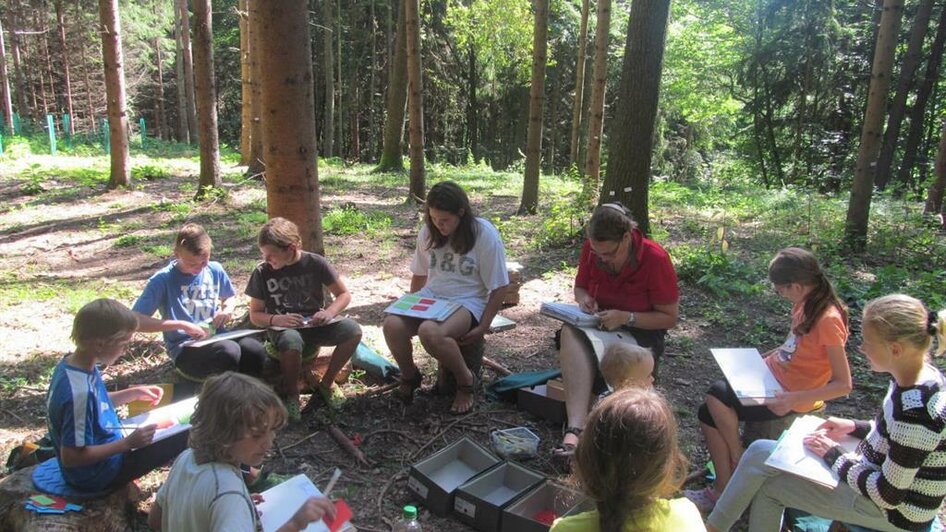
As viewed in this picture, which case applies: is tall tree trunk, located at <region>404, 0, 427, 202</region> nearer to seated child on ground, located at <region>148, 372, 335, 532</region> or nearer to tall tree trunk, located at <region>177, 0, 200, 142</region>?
tall tree trunk, located at <region>177, 0, 200, 142</region>

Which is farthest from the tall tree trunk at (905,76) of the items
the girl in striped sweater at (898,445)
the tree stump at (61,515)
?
the tree stump at (61,515)

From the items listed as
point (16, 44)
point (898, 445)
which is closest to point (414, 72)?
point (898, 445)

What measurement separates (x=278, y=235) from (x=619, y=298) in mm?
2175

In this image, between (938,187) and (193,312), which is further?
(938,187)

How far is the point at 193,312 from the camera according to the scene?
12.5 feet

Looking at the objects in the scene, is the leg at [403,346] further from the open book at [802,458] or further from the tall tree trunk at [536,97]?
the tall tree trunk at [536,97]

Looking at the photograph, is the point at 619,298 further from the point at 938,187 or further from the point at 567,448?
the point at 938,187

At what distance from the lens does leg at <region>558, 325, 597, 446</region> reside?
3.38 m

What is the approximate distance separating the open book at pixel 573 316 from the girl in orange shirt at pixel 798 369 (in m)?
0.80

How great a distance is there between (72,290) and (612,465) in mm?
6483

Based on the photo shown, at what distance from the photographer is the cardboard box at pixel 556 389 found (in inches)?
146

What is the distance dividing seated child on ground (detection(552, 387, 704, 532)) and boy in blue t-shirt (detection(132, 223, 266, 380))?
267 centimetres

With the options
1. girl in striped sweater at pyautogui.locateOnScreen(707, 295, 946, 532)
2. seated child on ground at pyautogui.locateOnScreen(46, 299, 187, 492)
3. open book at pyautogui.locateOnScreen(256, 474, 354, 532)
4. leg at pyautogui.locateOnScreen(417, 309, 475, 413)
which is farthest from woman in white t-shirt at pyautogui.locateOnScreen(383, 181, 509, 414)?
girl in striped sweater at pyautogui.locateOnScreen(707, 295, 946, 532)

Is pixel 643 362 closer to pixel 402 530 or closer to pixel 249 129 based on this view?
pixel 402 530
